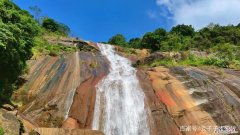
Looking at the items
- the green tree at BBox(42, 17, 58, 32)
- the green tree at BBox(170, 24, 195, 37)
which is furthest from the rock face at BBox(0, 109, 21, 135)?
the green tree at BBox(170, 24, 195, 37)

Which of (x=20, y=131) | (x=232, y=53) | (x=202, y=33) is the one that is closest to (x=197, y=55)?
(x=232, y=53)

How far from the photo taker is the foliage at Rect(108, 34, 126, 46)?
6344cm

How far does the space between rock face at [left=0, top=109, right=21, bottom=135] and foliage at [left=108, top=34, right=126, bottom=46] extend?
45.5 m

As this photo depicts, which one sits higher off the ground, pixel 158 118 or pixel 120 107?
pixel 120 107

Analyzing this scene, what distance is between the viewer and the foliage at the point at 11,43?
66.7ft

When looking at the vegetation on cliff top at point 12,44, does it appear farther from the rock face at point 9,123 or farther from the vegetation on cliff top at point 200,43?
the vegetation on cliff top at point 200,43

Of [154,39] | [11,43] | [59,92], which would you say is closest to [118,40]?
[154,39]

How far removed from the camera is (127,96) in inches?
1045

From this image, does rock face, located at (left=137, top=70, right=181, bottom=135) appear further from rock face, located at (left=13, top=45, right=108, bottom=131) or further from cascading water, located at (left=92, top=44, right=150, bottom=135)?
rock face, located at (left=13, top=45, right=108, bottom=131)

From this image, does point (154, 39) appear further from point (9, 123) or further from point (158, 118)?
point (9, 123)

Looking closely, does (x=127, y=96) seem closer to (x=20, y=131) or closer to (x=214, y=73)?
(x=214, y=73)

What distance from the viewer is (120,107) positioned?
25266 millimetres

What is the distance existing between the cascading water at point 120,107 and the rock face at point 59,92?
0.64 metres

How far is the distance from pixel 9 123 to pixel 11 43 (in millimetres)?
5282
